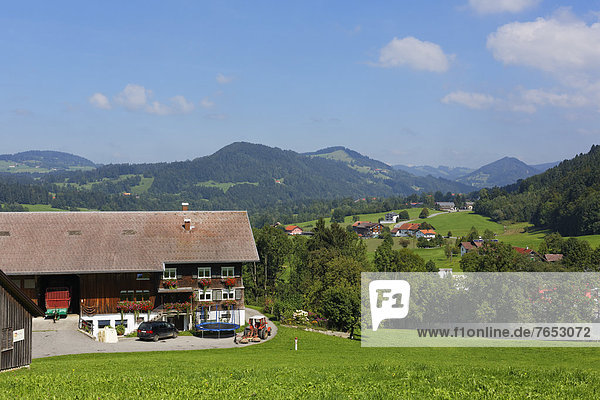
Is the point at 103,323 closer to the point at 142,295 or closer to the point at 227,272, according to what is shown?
the point at 142,295

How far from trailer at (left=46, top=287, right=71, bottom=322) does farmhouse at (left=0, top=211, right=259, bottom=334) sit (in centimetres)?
75

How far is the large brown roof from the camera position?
41312mm

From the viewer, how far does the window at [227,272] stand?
147ft

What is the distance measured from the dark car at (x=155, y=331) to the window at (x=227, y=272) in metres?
8.09

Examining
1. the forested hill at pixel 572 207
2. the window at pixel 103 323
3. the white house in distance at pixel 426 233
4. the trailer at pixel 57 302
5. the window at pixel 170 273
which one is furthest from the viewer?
the white house in distance at pixel 426 233

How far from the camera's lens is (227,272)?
44.8 meters

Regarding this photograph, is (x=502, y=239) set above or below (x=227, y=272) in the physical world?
below

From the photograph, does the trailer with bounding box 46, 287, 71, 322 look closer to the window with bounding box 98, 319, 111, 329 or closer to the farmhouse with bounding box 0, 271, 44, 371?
the window with bounding box 98, 319, 111, 329

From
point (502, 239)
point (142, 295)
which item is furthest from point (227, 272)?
point (502, 239)

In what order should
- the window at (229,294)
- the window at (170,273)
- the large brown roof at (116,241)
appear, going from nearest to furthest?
the large brown roof at (116,241)
the window at (170,273)
the window at (229,294)
